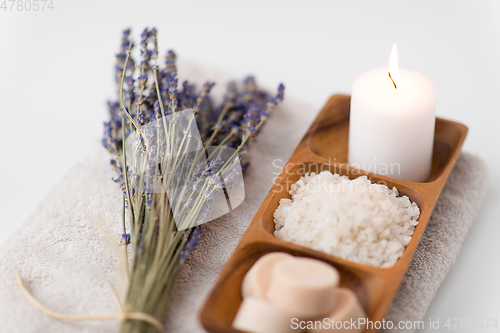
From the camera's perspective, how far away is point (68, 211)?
1146 mm

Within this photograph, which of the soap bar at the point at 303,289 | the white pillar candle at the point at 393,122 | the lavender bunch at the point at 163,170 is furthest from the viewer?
the white pillar candle at the point at 393,122

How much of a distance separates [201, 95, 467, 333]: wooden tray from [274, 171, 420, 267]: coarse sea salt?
0.02 m

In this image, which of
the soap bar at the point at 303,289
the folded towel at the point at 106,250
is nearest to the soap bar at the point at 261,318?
the soap bar at the point at 303,289

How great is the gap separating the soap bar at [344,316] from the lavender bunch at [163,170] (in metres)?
0.29

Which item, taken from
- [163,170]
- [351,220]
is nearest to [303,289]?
[351,220]

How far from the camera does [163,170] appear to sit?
3.41 feet

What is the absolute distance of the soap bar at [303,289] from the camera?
78 centimetres

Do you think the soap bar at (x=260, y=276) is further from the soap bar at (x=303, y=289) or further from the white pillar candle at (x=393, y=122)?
the white pillar candle at (x=393, y=122)

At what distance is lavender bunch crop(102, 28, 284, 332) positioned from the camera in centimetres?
91

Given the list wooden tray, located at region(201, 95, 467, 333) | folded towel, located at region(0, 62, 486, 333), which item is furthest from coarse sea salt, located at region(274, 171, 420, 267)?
folded towel, located at region(0, 62, 486, 333)

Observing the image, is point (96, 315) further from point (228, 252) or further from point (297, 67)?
point (297, 67)

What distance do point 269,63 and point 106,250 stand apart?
1024 mm

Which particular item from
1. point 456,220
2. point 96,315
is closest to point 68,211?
point 96,315

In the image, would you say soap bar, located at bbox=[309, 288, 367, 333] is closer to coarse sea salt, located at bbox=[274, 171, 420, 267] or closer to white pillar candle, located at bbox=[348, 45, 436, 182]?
coarse sea salt, located at bbox=[274, 171, 420, 267]
